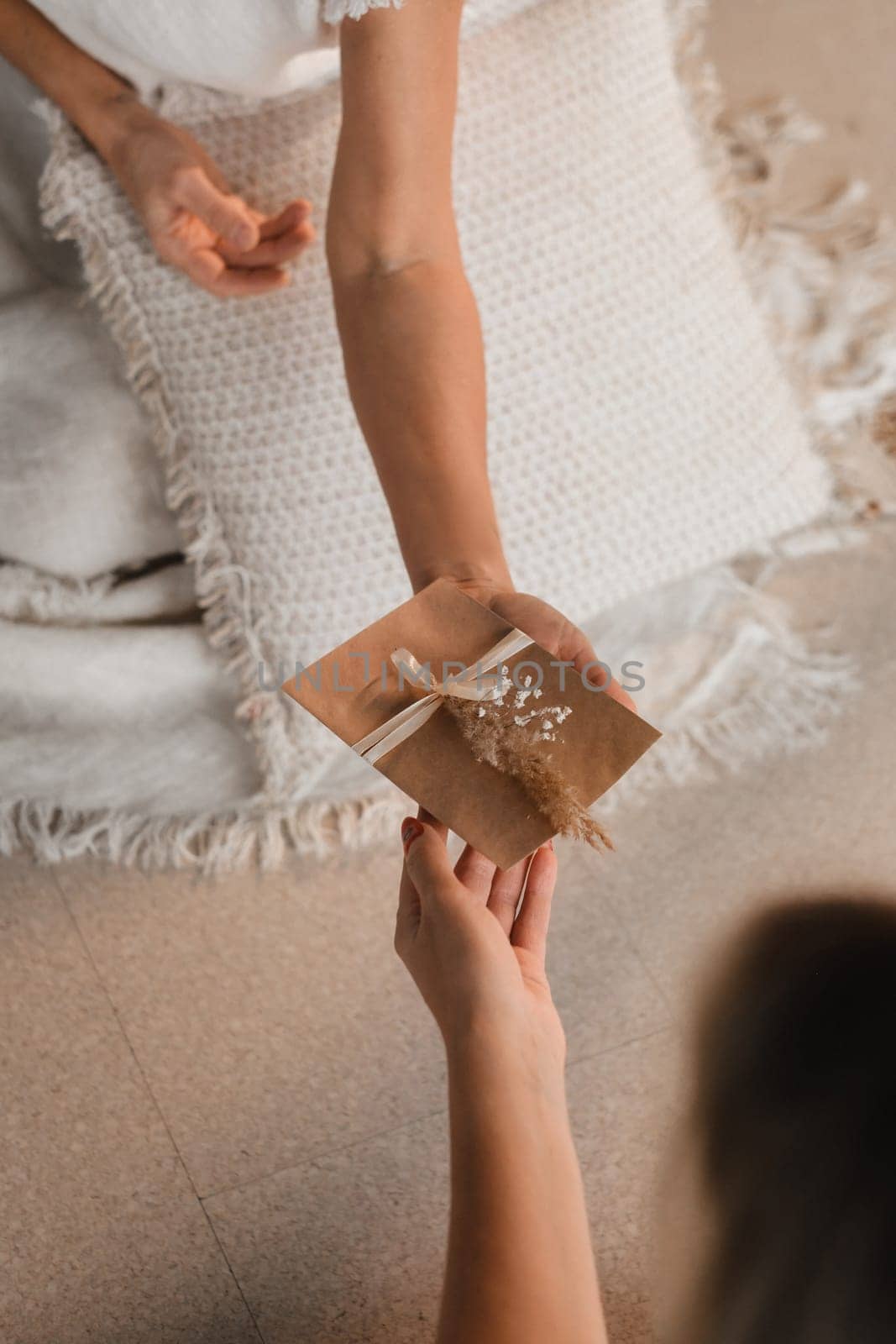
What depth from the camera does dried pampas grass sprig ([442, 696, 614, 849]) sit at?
25.2 inches

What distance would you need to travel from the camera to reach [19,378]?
109cm

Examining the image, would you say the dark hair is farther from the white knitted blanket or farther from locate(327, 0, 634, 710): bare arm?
the white knitted blanket

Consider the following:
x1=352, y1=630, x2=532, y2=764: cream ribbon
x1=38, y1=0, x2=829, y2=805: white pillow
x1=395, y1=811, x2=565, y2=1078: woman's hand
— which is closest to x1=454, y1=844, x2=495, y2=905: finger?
x1=395, y1=811, x2=565, y2=1078: woman's hand

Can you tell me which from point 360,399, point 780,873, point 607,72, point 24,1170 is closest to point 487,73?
point 607,72

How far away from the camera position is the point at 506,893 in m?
0.74

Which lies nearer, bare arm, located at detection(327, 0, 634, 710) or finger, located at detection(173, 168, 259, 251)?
bare arm, located at detection(327, 0, 634, 710)

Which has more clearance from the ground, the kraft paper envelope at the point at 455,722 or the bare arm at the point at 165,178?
the bare arm at the point at 165,178

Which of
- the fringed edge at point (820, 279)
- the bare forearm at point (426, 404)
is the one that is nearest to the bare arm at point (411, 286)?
the bare forearm at point (426, 404)

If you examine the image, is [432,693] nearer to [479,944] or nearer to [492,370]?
[479,944]

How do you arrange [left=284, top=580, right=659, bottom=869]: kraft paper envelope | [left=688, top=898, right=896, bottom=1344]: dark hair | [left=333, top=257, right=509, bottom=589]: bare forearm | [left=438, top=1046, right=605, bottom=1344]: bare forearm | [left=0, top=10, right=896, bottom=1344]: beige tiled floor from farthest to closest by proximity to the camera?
[left=0, top=10, right=896, bottom=1344]: beige tiled floor
[left=333, top=257, right=509, bottom=589]: bare forearm
[left=284, top=580, right=659, bottom=869]: kraft paper envelope
[left=438, top=1046, right=605, bottom=1344]: bare forearm
[left=688, top=898, right=896, bottom=1344]: dark hair

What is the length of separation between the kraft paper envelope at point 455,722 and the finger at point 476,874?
0.08m

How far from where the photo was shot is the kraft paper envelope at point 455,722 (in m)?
0.65

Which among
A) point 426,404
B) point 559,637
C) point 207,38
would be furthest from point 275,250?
point 559,637

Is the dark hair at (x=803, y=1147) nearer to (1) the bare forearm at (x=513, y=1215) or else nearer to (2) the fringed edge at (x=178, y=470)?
(1) the bare forearm at (x=513, y=1215)
